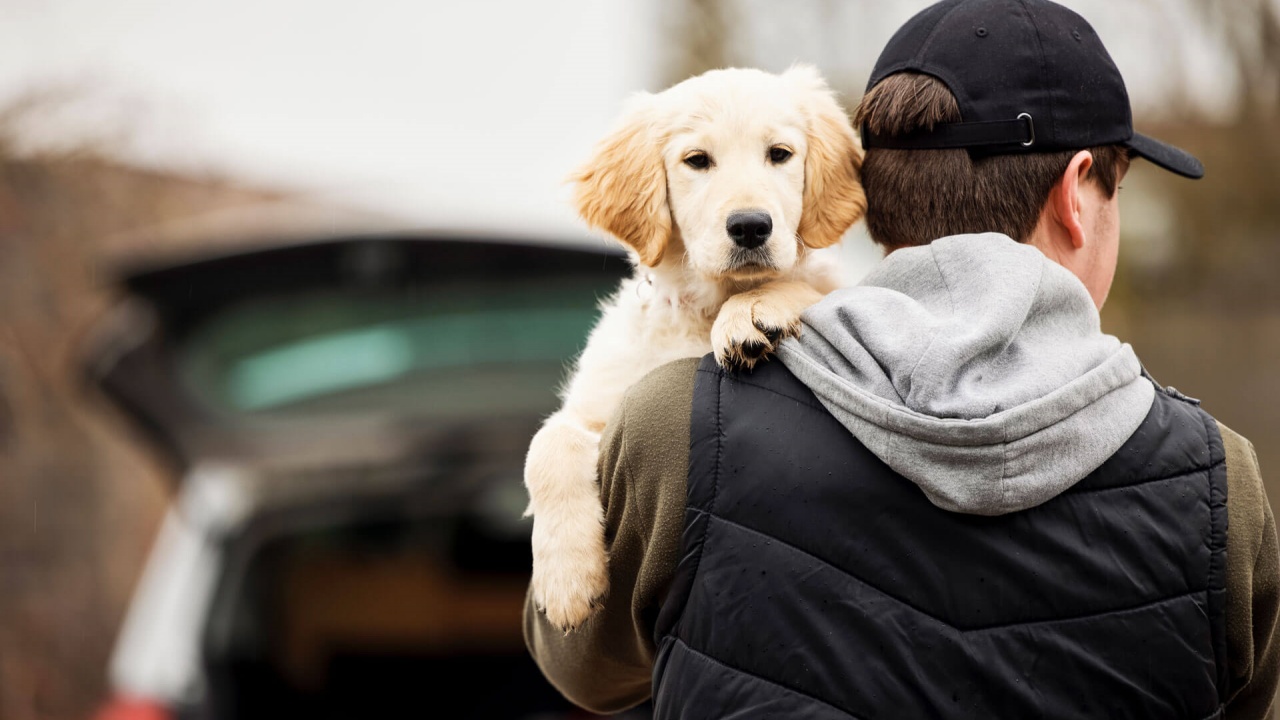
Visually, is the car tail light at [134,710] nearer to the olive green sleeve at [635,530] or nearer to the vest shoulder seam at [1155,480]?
the olive green sleeve at [635,530]

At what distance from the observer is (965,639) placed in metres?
1.61

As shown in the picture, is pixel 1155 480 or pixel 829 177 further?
pixel 829 177

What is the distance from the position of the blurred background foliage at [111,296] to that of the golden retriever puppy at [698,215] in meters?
4.51

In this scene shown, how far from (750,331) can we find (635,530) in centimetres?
36

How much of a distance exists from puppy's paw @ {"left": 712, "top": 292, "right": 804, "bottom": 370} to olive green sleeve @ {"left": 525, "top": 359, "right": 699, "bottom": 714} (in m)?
0.06

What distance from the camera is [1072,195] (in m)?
1.91

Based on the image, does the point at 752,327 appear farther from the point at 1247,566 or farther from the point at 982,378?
the point at 1247,566

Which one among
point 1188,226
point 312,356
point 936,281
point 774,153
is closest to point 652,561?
point 936,281

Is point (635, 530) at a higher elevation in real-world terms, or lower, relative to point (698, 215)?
lower

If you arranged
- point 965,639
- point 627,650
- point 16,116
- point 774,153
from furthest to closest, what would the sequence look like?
point 16,116 → point 774,153 → point 627,650 → point 965,639

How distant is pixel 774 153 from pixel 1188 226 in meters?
5.57

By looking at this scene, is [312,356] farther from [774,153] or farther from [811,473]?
[811,473]

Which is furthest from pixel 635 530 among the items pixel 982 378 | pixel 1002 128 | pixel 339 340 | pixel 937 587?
pixel 339 340

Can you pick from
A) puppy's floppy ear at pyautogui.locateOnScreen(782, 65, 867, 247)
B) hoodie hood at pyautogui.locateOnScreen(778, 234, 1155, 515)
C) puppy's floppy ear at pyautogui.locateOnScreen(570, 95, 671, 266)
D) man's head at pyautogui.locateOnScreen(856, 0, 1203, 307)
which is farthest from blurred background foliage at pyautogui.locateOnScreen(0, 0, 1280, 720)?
hoodie hood at pyautogui.locateOnScreen(778, 234, 1155, 515)
